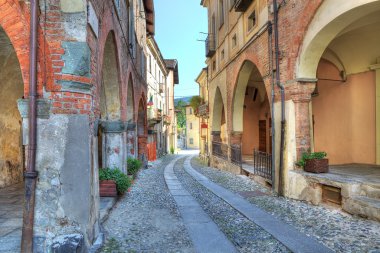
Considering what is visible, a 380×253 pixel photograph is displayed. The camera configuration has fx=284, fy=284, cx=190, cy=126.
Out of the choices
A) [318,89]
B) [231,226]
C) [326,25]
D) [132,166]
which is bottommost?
[231,226]

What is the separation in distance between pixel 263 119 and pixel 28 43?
46.4 feet

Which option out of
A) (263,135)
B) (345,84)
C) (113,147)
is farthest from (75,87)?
(263,135)

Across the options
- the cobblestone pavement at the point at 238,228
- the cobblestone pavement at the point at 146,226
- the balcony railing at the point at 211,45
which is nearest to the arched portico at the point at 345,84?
the cobblestone pavement at the point at 238,228

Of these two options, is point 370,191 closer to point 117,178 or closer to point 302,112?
point 302,112

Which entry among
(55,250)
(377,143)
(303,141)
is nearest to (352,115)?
(377,143)

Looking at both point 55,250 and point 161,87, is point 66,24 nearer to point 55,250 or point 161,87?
point 55,250

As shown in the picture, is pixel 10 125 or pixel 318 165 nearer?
pixel 318 165

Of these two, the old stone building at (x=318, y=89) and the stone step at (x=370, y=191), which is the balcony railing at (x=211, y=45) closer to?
the old stone building at (x=318, y=89)

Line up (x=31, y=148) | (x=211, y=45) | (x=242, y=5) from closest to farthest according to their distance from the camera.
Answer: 1. (x=31, y=148)
2. (x=242, y=5)
3. (x=211, y=45)

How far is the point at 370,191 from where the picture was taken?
5.27m

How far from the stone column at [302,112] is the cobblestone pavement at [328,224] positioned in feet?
4.58

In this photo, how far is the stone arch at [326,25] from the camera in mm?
5215

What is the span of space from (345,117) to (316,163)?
3.39m

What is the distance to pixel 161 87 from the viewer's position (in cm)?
2633
